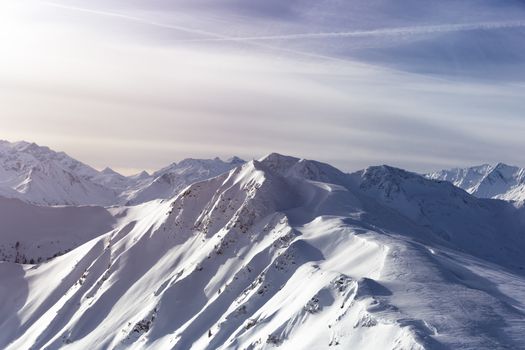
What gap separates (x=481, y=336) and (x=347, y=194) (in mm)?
79003

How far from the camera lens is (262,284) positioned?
84.0 metres

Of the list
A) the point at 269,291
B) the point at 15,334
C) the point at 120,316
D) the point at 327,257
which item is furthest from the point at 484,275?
the point at 15,334

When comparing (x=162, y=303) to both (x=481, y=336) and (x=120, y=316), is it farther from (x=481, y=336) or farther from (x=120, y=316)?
(x=481, y=336)

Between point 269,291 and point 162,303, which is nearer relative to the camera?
point 269,291

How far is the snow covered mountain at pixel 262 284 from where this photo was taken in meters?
56.7

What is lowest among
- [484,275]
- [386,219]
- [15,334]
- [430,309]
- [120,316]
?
[15,334]

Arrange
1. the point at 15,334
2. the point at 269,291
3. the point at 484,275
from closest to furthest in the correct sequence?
the point at 484,275 < the point at 269,291 < the point at 15,334

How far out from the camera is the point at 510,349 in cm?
4756

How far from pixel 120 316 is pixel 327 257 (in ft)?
117

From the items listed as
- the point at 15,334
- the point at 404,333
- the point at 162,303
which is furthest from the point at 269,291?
the point at 15,334

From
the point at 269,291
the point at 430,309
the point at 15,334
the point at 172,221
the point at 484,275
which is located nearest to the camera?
the point at 430,309

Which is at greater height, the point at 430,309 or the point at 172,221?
the point at 430,309

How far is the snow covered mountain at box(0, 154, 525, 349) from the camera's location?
5672 cm

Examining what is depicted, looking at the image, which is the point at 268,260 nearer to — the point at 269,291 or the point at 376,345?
the point at 269,291
